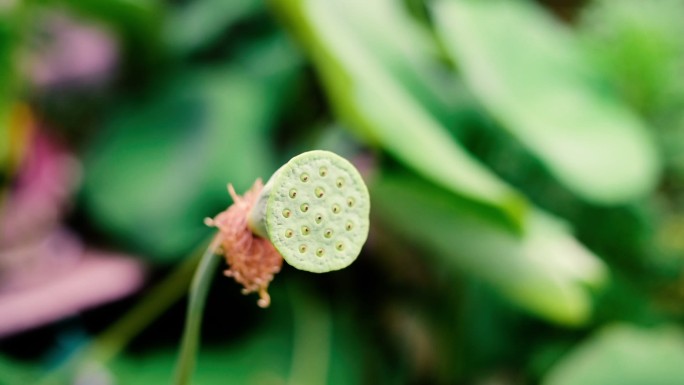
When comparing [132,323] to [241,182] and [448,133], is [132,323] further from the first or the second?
[448,133]

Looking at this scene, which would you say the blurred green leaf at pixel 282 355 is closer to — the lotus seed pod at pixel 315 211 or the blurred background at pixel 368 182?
the blurred background at pixel 368 182

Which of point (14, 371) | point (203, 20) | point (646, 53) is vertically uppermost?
point (646, 53)

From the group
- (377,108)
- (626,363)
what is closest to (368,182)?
(377,108)

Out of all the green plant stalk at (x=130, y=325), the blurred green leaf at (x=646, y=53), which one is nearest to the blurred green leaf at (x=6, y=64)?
the green plant stalk at (x=130, y=325)

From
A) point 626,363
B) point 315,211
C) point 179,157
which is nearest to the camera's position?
point 315,211

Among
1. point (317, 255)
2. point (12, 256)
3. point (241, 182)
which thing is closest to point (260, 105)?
Answer: point (241, 182)

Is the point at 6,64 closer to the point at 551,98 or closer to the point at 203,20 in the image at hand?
the point at 203,20

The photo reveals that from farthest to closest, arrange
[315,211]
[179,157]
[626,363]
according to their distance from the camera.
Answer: [179,157] → [626,363] → [315,211]
